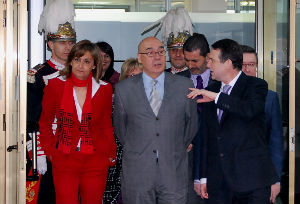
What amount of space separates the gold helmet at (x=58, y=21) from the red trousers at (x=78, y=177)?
49.7 inches

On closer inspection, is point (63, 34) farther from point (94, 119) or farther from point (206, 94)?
point (206, 94)

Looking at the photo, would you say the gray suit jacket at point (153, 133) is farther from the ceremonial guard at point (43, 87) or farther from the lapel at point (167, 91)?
the ceremonial guard at point (43, 87)

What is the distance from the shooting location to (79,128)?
153 inches

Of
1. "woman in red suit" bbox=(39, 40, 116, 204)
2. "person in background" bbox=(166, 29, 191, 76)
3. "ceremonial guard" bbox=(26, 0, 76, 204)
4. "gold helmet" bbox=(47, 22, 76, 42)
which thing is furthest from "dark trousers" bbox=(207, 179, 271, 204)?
"gold helmet" bbox=(47, 22, 76, 42)

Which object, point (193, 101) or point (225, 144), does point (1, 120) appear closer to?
point (193, 101)

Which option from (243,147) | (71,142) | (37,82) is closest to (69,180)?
(71,142)

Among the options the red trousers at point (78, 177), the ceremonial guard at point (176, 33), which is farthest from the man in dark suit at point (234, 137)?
the ceremonial guard at point (176, 33)

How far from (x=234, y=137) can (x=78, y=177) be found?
1167 millimetres

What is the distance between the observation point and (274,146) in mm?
3707

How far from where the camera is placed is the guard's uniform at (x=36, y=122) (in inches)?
165

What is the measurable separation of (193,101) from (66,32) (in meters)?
1.56

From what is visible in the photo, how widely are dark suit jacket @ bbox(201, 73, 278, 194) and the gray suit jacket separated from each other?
24 cm

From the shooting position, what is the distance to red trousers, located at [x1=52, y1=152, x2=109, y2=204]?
383 centimetres

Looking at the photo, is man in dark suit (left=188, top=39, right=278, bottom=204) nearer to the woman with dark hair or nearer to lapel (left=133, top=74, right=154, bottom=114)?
lapel (left=133, top=74, right=154, bottom=114)
